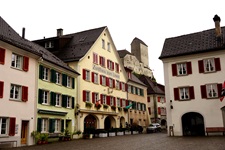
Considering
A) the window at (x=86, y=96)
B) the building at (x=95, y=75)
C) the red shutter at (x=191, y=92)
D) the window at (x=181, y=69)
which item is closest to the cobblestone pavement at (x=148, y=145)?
the red shutter at (x=191, y=92)

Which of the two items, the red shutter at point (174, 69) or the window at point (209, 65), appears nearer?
the window at point (209, 65)

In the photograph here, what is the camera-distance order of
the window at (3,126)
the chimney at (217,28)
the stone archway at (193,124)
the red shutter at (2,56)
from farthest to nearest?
the chimney at (217,28) → the stone archway at (193,124) → the red shutter at (2,56) → the window at (3,126)

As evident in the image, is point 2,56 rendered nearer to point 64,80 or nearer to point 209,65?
point 64,80

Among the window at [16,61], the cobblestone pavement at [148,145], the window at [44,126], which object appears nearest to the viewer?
the cobblestone pavement at [148,145]

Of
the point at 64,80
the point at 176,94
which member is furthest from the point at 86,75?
the point at 176,94

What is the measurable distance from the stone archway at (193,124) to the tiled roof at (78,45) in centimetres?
1401

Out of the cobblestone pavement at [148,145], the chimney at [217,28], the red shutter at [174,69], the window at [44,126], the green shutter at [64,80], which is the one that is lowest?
the cobblestone pavement at [148,145]

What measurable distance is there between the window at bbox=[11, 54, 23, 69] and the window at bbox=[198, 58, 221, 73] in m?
17.8

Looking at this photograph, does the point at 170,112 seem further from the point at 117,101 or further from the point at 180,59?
the point at 117,101

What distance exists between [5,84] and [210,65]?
65.4 feet

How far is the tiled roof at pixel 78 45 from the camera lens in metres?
34.9

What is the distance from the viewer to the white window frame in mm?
22047

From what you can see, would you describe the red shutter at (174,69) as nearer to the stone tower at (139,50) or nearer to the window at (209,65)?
the window at (209,65)

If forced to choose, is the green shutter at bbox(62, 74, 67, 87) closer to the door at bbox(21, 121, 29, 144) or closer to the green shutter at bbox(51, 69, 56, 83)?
the green shutter at bbox(51, 69, 56, 83)
